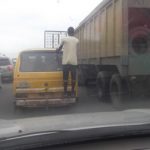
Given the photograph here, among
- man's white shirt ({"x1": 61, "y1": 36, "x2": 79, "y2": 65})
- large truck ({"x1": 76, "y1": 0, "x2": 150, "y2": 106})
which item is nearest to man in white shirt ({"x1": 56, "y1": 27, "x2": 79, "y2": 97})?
man's white shirt ({"x1": 61, "y1": 36, "x2": 79, "y2": 65})

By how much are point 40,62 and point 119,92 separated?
2253 millimetres

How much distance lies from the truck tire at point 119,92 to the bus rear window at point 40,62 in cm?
165

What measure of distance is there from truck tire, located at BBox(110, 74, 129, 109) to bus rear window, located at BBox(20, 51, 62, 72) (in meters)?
1.65

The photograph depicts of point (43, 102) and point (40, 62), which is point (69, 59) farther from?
point (43, 102)

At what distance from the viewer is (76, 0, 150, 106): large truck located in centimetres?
1245

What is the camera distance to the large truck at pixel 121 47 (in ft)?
40.9

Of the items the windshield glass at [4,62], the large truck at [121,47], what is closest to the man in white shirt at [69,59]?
the large truck at [121,47]

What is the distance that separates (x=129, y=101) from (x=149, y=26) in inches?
83.5

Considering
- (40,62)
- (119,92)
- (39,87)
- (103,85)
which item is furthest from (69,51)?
(103,85)

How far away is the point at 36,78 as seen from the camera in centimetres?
1252

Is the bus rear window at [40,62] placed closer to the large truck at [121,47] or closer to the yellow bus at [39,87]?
the yellow bus at [39,87]

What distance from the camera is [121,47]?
1259 cm

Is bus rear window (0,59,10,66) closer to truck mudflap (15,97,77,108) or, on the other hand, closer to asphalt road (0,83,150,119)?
asphalt road (0,83,150,119)

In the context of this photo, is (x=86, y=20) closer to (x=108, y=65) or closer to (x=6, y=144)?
(x=108, y=65)
